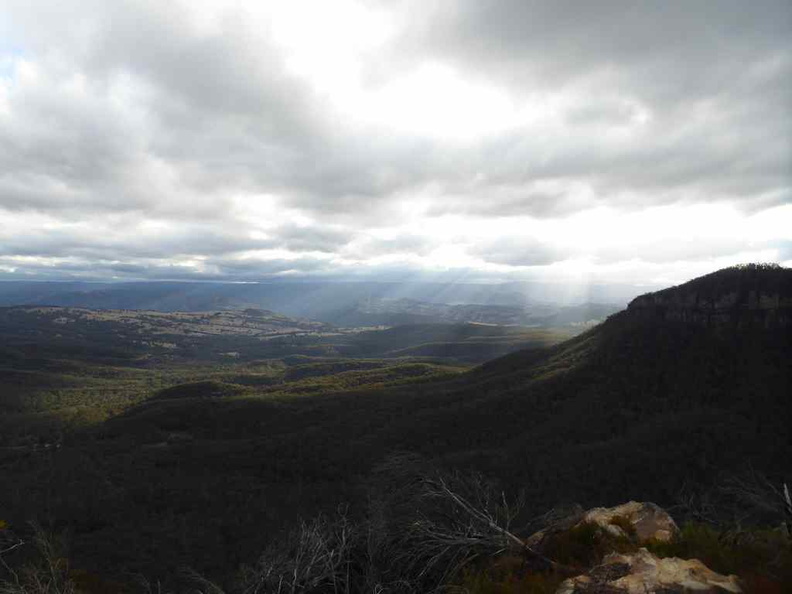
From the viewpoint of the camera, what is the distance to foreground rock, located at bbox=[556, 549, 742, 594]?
7.45 meters

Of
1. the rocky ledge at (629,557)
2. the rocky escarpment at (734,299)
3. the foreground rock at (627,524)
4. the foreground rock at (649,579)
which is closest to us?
the foreground rock at (649,579)

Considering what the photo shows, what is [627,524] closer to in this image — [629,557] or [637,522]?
[637,522]

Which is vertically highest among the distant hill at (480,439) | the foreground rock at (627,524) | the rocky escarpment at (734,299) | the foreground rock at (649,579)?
the rocky escarpment at (734,299)

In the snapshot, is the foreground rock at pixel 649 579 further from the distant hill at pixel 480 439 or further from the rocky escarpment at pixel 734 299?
the rocky escarpment at pixel 734 299

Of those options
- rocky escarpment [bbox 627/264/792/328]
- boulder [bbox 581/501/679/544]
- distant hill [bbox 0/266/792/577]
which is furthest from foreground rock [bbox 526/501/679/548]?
rocky escarpment [bbox 627/264/792/328]

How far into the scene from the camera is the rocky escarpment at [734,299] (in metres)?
62.9

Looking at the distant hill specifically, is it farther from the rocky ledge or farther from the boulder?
the rocky ledge

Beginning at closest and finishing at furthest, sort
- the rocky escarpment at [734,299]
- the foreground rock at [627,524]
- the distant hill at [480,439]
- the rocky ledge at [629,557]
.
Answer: the rocky ledge at [629,557] → the foreground rock at [627,524] → the distant hill at [480,439] → the rocky escarpment at [734,299]

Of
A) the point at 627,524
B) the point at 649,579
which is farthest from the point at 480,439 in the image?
the point at 649,579

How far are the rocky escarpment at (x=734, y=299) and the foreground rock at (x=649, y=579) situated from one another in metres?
75.2

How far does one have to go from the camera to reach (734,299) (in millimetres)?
67375

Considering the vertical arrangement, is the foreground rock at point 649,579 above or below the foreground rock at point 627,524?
above

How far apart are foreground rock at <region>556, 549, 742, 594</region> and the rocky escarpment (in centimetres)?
7523

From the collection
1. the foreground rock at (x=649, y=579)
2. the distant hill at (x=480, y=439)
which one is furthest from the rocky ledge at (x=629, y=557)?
the distant hill at (x=480, y=439)
